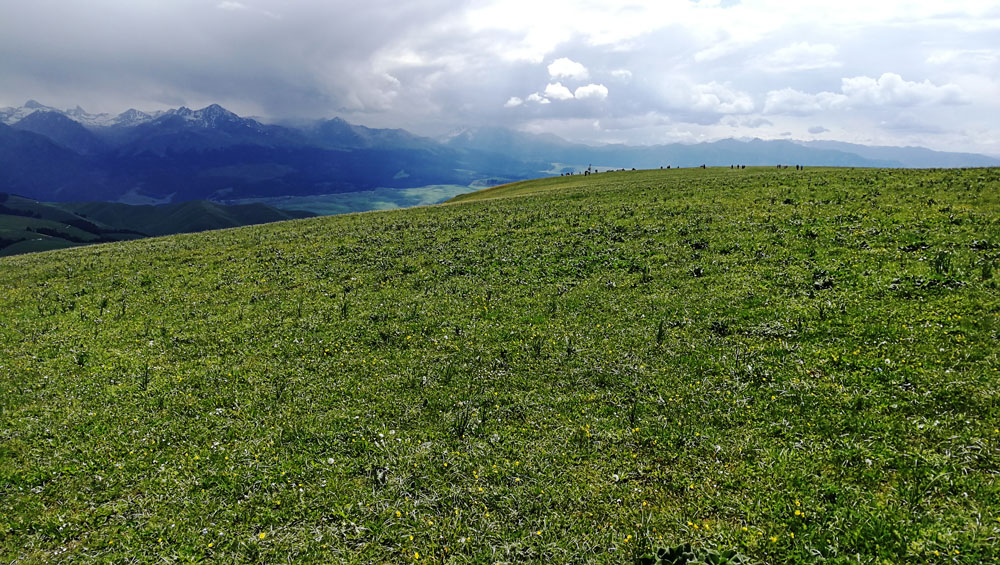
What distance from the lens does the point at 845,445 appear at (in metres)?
10.0

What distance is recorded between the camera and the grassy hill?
8805mm

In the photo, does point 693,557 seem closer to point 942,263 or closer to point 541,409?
point 541,409

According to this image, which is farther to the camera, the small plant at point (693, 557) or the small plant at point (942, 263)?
the small plant at point (942, 263)

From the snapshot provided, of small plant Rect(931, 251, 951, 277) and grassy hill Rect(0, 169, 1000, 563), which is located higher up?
small plant Rect(931, 251, 951, 277)

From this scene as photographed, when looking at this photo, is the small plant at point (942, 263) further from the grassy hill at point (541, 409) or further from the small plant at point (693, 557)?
the small plant at point (693, 557)

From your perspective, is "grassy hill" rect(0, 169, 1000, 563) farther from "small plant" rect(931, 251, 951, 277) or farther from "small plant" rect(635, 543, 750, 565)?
"small plant" rect(635, 543, 750, 565)

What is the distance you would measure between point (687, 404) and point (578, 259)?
47.8ft

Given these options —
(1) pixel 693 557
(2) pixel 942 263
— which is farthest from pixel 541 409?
(2) pixel 942 263

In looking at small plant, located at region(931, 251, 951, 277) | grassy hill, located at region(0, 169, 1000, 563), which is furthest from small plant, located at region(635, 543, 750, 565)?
small plant, located at region(931, 251, 951, 277)

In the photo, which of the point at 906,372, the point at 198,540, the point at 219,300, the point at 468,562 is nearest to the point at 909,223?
the point at 906,372

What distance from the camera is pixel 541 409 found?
13086mm

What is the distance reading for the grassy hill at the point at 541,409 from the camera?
8805 millimetres

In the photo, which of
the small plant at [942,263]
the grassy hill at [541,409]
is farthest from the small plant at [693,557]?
the small plant at [942,263]

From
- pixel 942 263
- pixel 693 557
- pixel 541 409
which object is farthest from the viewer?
pixel 942 263
